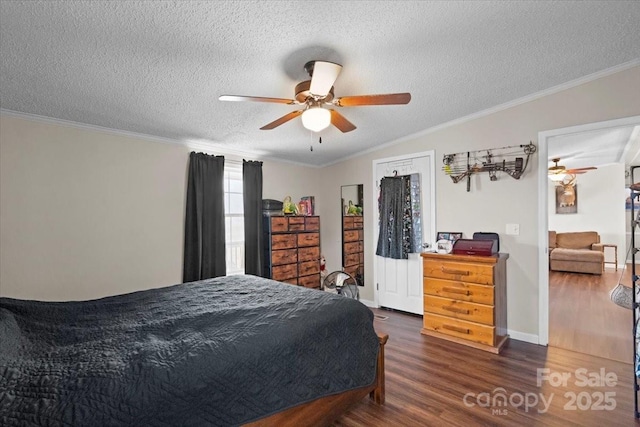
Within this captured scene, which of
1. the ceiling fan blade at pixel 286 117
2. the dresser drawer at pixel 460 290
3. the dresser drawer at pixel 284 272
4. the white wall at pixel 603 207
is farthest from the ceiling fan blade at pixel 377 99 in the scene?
the white wall at pixel 603 207

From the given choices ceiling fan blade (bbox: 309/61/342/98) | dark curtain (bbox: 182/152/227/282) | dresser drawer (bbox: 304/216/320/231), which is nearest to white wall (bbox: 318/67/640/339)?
dresser drawer (bbox: 304/216/320/231)

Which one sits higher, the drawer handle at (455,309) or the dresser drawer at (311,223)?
the dresser drawer at (311,223)

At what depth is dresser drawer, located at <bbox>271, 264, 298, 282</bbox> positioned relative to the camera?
4.13 metres

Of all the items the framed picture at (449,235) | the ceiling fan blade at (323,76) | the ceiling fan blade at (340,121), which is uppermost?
the ceiling fan blade at (323,76)

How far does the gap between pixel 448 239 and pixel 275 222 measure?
7.19ft

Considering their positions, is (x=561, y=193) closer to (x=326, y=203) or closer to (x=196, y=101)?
(x=326, y=203)

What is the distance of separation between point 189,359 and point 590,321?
4.41m

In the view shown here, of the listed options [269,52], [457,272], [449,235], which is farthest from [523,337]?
[269,52]

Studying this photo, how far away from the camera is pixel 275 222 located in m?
4.17

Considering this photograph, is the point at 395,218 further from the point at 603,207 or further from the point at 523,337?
the point at 603,207

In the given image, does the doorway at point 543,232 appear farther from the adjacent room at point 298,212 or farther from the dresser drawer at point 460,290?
the dresser drawer at point 460,290

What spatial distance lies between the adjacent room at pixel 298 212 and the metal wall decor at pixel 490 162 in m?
0.02

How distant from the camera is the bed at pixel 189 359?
1120 mm

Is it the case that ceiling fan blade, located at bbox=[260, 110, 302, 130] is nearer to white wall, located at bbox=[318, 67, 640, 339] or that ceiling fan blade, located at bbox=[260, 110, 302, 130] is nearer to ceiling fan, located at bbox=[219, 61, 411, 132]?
ceiling fan, located at bbox=[219, 61, 411, 132]
